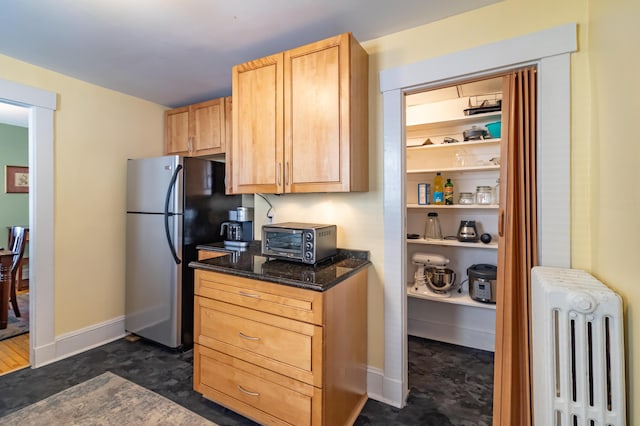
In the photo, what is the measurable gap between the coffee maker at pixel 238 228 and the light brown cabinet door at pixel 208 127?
626mm

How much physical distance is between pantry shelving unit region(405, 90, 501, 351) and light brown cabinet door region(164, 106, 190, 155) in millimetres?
2265

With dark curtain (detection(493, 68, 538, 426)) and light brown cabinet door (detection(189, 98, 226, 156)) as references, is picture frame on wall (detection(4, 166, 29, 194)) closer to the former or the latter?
light brown cabinet door (detection(189, 98, 226, 156))

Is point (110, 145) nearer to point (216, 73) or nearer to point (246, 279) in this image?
point (216, 73)

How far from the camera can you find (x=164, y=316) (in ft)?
8.45

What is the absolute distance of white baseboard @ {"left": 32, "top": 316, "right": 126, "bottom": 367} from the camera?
2.37m

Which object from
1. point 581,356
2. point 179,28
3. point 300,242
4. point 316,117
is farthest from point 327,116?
point 581,356

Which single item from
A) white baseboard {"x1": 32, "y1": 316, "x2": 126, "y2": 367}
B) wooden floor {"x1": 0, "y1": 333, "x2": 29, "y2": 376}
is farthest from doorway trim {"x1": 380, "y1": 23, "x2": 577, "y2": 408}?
wooden floor {"x1": 0, "y1": 333, "x2": 29, "y2": 376}

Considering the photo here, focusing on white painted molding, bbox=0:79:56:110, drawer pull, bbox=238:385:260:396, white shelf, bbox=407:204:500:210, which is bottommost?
drawer pull, bbox=238:385:260:396

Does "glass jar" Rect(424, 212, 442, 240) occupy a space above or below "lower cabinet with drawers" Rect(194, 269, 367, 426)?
above

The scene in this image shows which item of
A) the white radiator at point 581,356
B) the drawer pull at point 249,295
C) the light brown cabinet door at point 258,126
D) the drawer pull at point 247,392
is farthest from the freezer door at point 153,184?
the white radiator at point 581,356

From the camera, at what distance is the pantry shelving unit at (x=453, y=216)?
2592 mm

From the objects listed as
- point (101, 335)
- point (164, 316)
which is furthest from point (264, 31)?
point (101, 335)

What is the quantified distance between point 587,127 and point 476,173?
1252 mm

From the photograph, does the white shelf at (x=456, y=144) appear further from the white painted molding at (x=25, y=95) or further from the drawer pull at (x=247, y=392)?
the white painted molding at (x=25, y=95)
